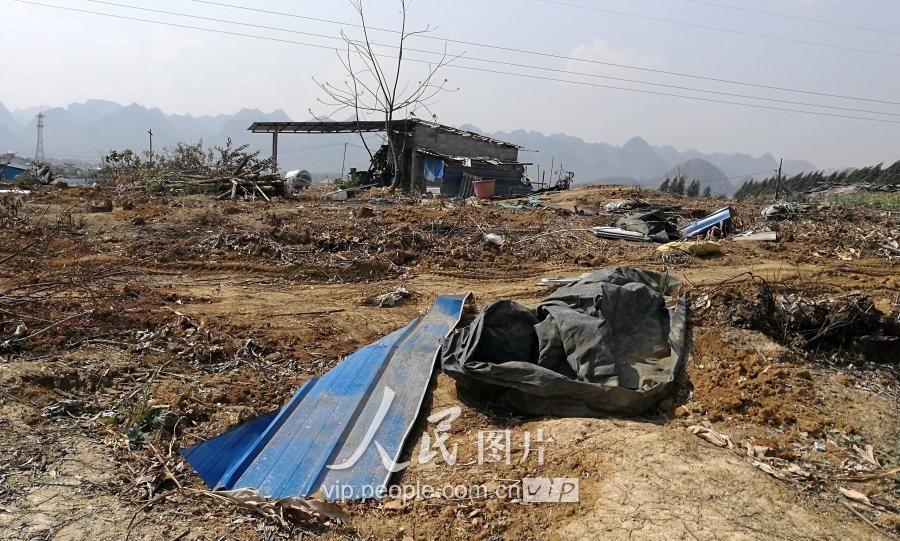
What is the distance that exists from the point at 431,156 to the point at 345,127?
3.12 m

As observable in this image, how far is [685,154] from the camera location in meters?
151

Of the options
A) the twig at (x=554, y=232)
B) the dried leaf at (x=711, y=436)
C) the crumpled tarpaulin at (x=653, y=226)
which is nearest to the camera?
the dried leaf at (x=711, y=436)

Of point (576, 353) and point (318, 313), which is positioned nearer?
point (576, 353)

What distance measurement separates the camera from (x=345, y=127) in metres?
17.5

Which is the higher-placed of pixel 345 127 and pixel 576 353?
pixel 345 127

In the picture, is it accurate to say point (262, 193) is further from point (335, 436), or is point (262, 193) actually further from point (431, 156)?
point (335, 436)

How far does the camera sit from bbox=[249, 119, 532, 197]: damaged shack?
54.0 ft

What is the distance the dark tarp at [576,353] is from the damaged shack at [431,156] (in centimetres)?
1203

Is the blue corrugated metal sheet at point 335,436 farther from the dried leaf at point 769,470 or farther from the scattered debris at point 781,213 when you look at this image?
the scattered debris at point 781,213

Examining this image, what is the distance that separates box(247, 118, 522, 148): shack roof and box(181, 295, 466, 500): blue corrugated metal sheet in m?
13.2

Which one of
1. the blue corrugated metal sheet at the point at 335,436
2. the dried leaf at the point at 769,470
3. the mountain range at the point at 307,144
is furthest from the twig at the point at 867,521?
the mountain range at the point at 307,144

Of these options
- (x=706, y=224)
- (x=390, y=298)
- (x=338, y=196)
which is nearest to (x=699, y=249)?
(x=706, y=224)

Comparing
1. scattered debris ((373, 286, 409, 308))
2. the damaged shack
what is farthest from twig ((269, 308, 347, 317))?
the damaged shack

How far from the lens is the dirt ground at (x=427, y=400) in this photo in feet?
8.56
